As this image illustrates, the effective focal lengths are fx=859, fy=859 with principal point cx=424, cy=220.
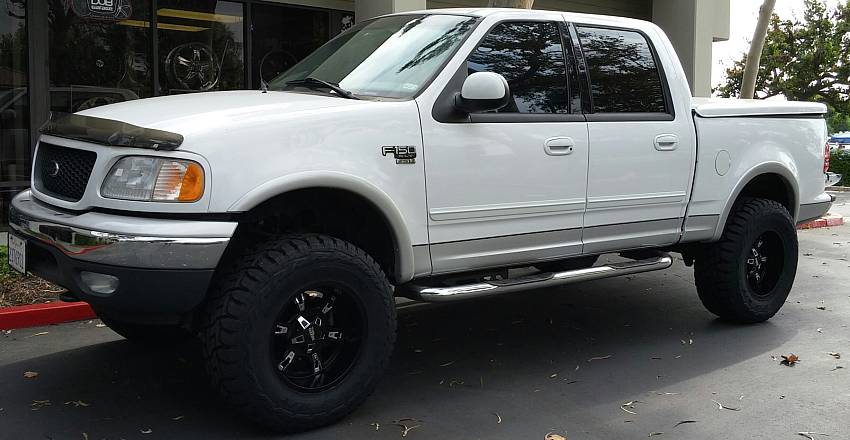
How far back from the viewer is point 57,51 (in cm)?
1054

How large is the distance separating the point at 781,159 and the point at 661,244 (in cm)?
125

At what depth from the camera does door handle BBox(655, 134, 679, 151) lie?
522cm

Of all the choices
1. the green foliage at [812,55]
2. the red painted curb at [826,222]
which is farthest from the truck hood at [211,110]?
the green foliage at [812,55]

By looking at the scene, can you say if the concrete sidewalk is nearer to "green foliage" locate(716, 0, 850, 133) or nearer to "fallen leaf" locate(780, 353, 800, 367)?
"fallen leaf" locate(780, 353, 800, 367)

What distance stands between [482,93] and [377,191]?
2.36 ft

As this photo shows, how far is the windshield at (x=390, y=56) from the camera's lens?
4441 mm

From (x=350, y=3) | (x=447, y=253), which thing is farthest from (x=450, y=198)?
(x=350, y=3)

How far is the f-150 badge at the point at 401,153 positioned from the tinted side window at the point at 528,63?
683mm

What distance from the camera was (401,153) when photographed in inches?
161

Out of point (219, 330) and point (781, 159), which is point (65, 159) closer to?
point (219, 330)

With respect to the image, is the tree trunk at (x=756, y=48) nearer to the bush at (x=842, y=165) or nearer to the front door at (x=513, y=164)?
the front door at (x=513, y=164)

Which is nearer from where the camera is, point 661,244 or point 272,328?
point 272,328

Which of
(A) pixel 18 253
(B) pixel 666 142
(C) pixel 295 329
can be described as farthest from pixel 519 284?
(A) pixel 18 253

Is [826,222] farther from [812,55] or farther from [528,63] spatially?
[812,55]
